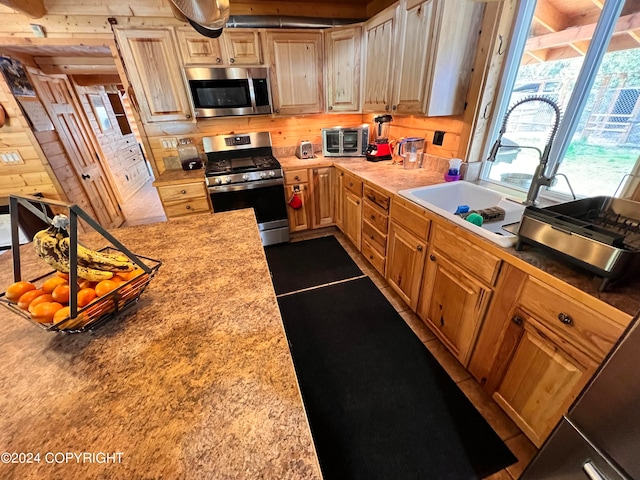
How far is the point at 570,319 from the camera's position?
0.89 meters

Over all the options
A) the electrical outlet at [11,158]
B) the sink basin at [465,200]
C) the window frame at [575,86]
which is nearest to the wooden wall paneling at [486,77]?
the window frame at [575,86]

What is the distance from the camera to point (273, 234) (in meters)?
2.92

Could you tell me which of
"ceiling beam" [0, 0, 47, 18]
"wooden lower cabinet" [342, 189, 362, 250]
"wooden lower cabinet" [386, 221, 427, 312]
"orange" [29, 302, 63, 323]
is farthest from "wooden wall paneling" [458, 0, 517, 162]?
"ceiling beam" [0, 0, 47, 18]

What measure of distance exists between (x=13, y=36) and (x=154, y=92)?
3.75ft

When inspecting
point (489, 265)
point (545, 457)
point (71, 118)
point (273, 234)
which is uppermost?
point (71, 118)

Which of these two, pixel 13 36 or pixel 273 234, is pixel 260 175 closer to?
pixel 273 234

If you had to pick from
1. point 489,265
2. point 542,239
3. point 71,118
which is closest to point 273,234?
point 489,265

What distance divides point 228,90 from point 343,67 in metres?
1.16

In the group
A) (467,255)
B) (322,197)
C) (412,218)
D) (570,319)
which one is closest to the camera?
(570,319)

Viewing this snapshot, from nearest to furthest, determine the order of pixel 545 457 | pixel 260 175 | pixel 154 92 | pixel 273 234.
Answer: pixel 545 457 → pixel 154 92 → pixel 260 175 → pixel 273 234

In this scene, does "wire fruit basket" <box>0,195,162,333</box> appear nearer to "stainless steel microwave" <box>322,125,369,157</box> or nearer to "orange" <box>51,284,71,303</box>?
"orange" <box>51,284,71,303</box>

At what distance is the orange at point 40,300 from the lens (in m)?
0.61

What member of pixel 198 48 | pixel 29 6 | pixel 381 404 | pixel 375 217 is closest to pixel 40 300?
pixel 381 404

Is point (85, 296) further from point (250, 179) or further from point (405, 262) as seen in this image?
point (250, 179)
